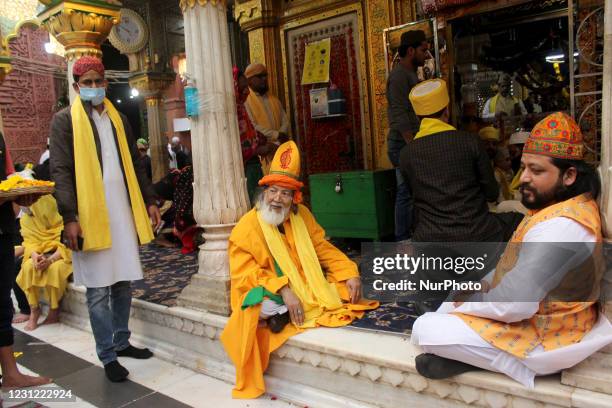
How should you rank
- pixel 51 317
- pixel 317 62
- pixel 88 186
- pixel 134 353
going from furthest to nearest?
pixel 317 62 → pixel 51 317 → pixel 134 353 → pixel 88 186

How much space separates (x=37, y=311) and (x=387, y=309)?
137 inches

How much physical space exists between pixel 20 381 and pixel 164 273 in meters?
1.83

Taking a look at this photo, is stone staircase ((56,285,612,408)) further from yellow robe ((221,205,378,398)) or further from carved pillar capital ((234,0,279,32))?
carved pillar capital ((234,0,279,32))

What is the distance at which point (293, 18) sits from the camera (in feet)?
21.0

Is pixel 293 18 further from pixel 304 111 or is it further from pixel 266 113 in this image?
pixel 266 113

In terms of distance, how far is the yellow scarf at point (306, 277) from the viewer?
10.00ft

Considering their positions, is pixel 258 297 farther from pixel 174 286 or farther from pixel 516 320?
pixel 174 286

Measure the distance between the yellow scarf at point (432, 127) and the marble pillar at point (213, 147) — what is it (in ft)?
4.36

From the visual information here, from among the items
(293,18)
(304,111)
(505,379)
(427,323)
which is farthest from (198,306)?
(293,18)

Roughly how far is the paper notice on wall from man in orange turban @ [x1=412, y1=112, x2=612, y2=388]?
14.0 feet

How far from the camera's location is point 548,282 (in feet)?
6.40

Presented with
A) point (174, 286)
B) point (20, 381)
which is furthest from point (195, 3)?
point (20, 381)

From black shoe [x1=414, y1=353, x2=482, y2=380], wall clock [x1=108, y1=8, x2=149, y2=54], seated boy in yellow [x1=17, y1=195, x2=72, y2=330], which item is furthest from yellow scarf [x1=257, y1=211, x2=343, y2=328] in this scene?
wall clock [x1=108, y1=8, x2=149, y2=54]

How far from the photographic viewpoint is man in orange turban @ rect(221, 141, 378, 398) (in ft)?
9.59
